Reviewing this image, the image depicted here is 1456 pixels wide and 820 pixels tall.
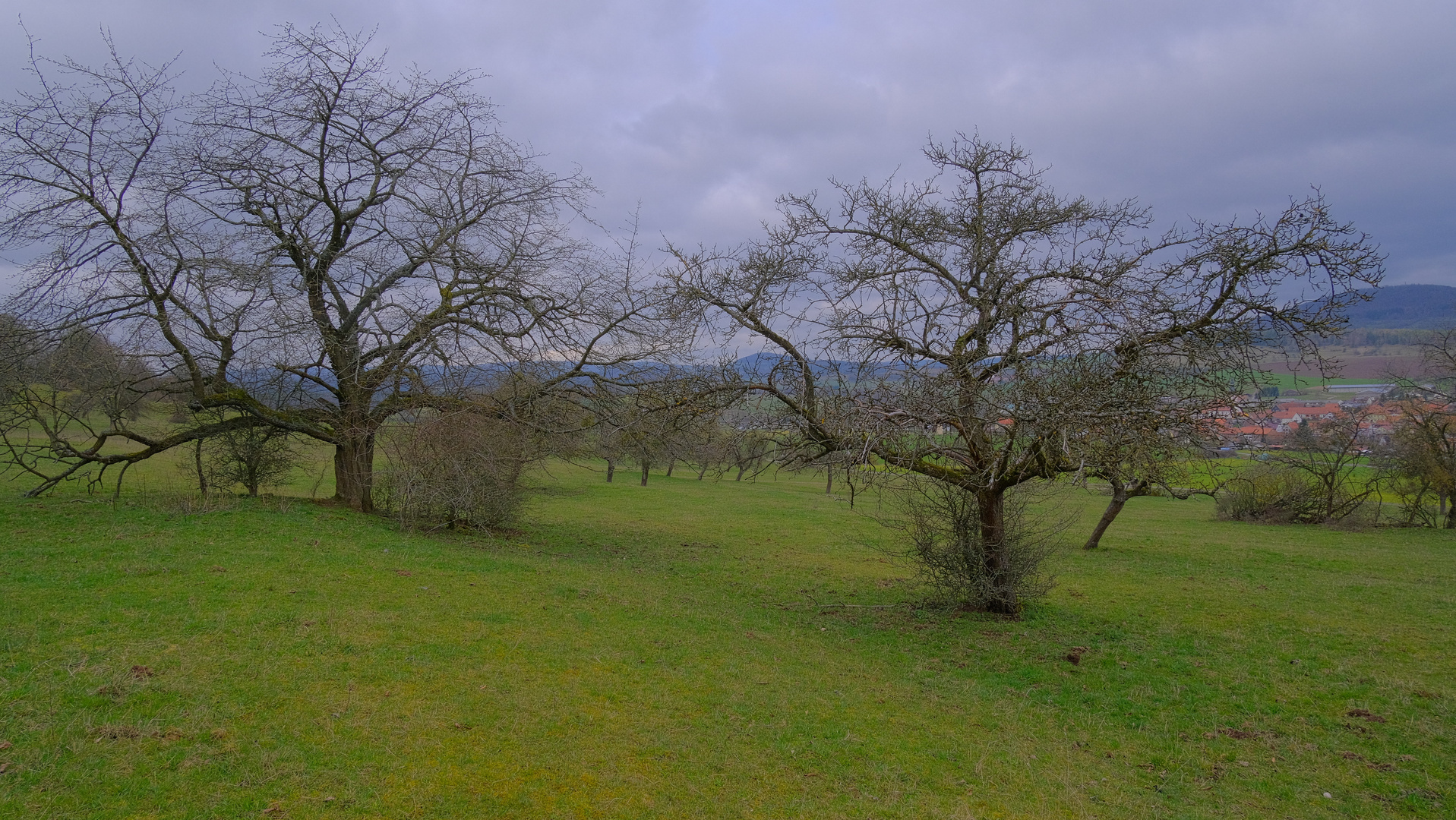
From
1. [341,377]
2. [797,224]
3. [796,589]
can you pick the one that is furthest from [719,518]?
[797,224]

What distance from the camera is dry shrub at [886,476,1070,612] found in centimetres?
1041

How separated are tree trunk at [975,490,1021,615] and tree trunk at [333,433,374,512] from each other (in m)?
12.5

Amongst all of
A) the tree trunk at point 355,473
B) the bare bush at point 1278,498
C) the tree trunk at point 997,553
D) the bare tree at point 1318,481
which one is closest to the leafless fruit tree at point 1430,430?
the bare tree at point 1318,481

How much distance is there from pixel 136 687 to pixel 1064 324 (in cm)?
912

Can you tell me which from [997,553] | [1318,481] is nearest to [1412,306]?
[1318,481]

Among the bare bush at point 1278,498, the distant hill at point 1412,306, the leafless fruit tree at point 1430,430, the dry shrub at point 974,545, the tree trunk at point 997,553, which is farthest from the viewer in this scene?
the distant hill at point 1412,306

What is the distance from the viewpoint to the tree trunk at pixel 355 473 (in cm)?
1573

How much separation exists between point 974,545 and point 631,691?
19.0 ft

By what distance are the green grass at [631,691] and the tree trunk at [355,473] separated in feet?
9.22

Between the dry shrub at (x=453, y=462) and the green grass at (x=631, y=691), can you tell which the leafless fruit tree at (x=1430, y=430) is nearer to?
the green grass at (x=631, y=691)

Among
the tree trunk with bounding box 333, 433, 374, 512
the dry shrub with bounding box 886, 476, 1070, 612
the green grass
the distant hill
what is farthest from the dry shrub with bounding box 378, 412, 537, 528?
the distant hill

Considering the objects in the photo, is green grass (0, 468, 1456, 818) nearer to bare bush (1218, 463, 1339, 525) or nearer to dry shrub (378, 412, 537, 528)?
dry shrub (378, 412, 537, 528)

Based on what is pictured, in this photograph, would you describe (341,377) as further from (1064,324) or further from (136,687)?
(1064,324)

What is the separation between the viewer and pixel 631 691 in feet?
22.7
